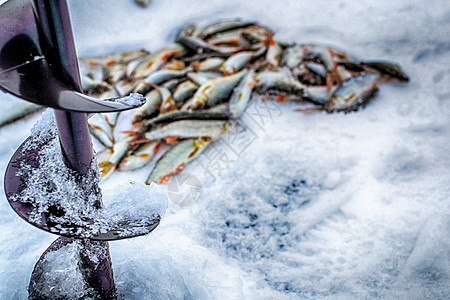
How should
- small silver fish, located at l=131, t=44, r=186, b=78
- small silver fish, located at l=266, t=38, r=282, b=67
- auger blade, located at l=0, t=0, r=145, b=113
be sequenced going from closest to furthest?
auger blade, located at l=0, t=0, r=145, b=113, small silver fish, located at l=131, t=44, r=186, b=78, small silver fish, located at l=266, t=38, r=282, b=67

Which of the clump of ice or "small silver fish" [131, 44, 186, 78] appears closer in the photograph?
the clump of ice

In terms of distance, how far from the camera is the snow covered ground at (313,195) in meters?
1.92

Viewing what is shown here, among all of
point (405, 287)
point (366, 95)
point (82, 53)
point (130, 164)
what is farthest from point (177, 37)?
point (405, 287)

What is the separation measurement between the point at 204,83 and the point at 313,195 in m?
1.36

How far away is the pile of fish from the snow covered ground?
6.3 inches

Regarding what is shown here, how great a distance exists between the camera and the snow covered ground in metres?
1.92

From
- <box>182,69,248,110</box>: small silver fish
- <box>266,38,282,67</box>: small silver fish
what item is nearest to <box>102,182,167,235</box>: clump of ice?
<box>182,69,248,110</box>: small silver fish

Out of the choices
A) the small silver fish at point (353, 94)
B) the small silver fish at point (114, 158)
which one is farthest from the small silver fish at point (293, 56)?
the small silver fish at point (114, 158)

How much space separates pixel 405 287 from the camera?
1.94 m

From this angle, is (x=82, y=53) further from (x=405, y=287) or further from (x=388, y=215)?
(x=405, y=287)

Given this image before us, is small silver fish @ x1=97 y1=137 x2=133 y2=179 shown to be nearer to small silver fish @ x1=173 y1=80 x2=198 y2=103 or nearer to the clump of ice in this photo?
small silver fish @ x1=173 y1=80 x2=198 y2=103

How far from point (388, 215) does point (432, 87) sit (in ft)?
5.66

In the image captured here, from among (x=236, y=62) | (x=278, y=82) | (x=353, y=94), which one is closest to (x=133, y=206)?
(x=278, y=82)

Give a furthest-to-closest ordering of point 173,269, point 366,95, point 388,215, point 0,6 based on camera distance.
→ point 366,95 → point 388,215 → point 173,269 → point 0,6
